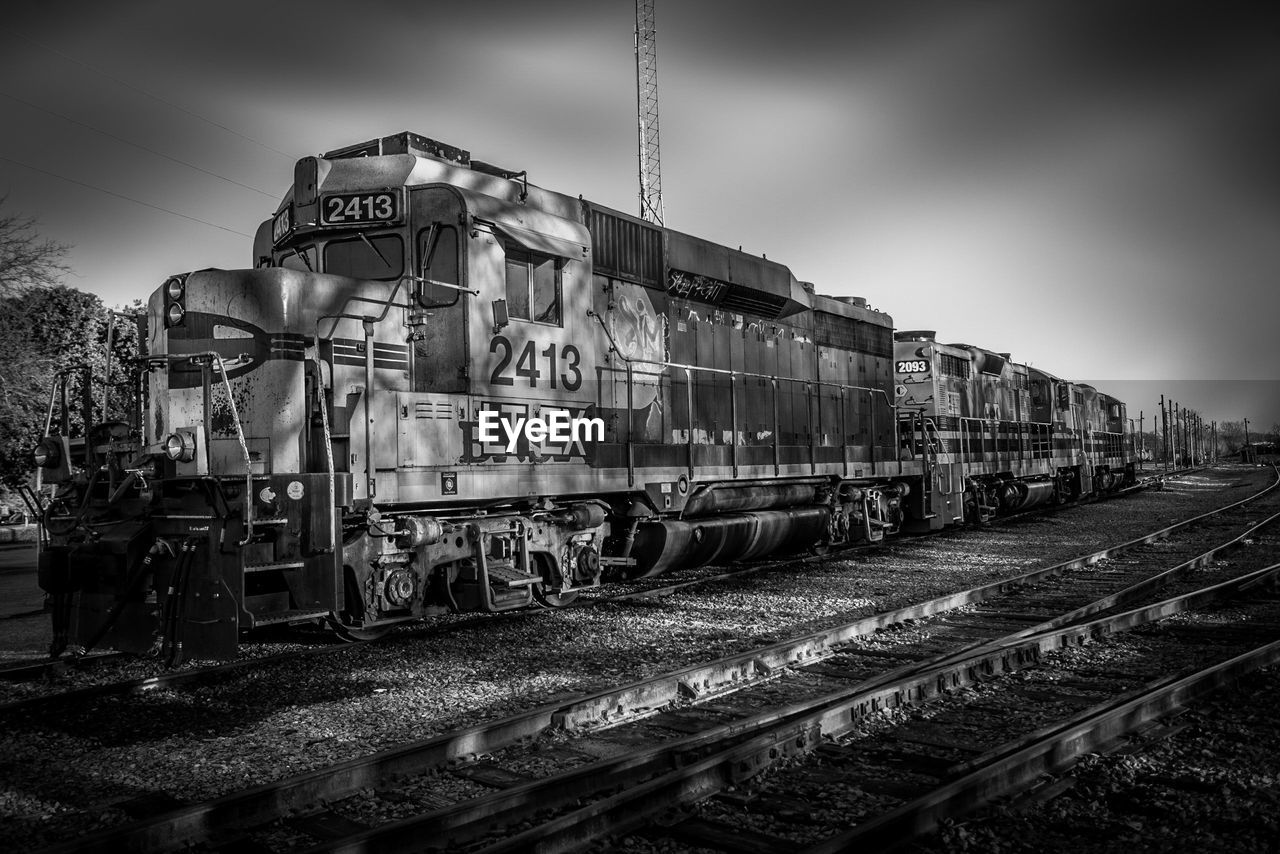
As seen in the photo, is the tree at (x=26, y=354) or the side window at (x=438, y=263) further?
the tree at (x=26, y=354)

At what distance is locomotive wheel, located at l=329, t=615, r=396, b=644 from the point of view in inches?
263

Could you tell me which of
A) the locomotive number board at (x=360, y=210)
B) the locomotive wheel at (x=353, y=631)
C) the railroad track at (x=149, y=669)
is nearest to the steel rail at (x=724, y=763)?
the locomotive wheel at (x=353, y=631)

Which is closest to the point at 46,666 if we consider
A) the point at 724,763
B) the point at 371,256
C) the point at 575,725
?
the point at 371,256

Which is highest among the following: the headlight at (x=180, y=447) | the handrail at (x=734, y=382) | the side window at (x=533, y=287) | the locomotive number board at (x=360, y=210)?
the locomotive number board at (x=360, y=210)

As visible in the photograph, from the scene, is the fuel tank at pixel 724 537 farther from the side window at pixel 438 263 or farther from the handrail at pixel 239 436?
the handrail at pixel 239 436

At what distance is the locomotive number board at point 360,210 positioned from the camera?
704cm

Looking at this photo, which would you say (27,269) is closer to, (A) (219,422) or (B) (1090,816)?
(A) (219,422)

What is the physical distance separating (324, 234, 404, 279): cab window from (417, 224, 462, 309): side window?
0.20 metres

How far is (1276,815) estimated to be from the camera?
11.9 ft

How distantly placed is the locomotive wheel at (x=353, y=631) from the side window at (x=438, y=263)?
247cm

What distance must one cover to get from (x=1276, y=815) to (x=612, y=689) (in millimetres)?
3210

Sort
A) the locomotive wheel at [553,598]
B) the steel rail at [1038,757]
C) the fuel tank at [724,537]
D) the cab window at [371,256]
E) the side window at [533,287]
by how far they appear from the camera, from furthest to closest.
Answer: the fuel tank at [724,537]
the locomotive wheel at [553,598]
the side window at [533,287]
the cab window at [371,256]
the steel rail at [1038,757]

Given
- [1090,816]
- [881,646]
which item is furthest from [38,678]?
[1090,816]

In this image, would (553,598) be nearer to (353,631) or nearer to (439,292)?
(353,631)
